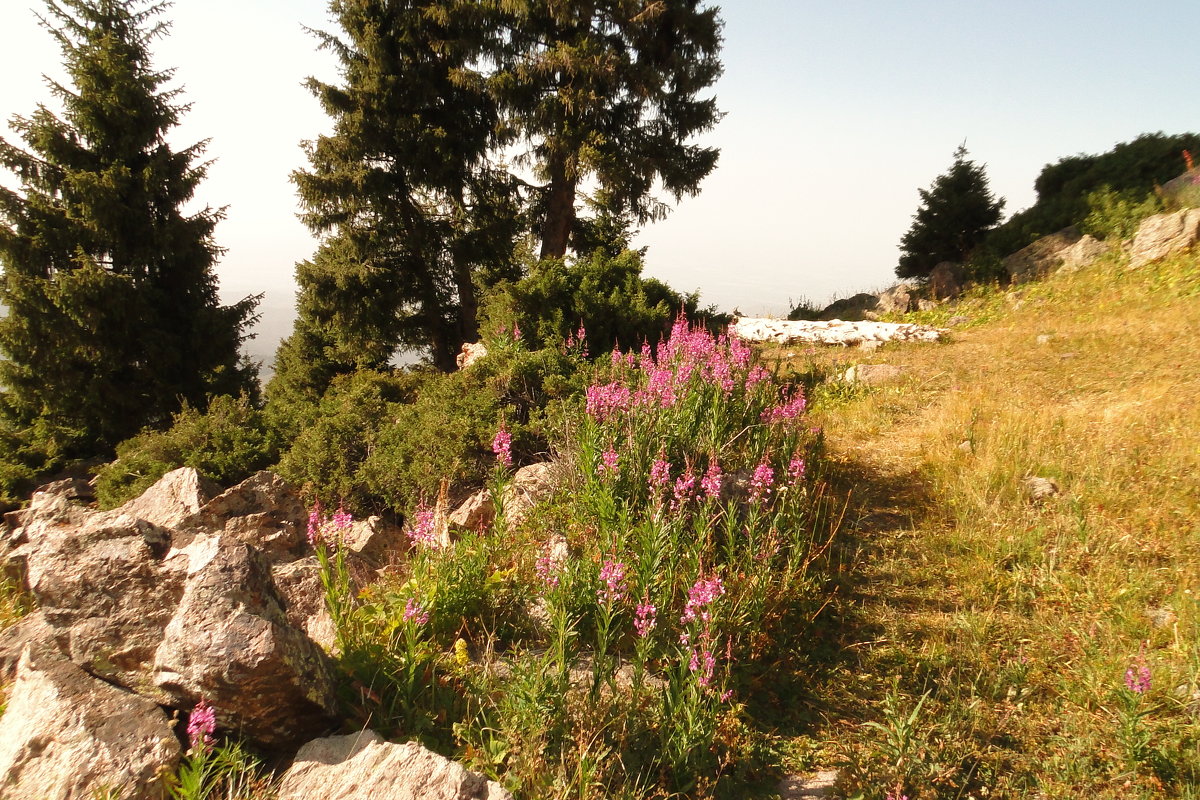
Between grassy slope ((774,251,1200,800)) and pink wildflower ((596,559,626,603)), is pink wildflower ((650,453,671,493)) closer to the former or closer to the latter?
pink wildflower ((596,559,626,603))

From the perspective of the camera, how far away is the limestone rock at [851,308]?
1517 cm

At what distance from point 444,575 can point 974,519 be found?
Answer: 4332mm

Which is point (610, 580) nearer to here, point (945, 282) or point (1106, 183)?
point (945, 282)

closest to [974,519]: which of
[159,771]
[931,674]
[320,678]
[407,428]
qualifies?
[931,674]

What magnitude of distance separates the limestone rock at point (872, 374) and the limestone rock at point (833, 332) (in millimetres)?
2236

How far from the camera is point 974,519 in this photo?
5.07 m

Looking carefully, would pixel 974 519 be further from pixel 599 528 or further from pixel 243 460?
pixel 243 460

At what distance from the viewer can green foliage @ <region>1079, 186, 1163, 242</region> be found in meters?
12.5

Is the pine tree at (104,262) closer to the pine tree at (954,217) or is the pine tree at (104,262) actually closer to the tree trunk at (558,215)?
the tree trunk at (558,215)

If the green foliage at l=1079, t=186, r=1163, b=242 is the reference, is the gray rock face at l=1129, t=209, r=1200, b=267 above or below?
below

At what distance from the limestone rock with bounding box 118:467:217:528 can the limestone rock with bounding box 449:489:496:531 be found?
2.37m

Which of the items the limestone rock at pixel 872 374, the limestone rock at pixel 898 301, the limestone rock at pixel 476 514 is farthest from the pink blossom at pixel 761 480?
the limestone rock at pixel 898 301

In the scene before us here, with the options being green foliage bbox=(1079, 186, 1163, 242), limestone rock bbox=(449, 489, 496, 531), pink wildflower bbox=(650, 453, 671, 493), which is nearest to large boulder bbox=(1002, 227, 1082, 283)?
green foliage bbox=(1079, 186, 1163, 242)

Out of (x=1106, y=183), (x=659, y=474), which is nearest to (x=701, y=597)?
(x=659, y=474)
